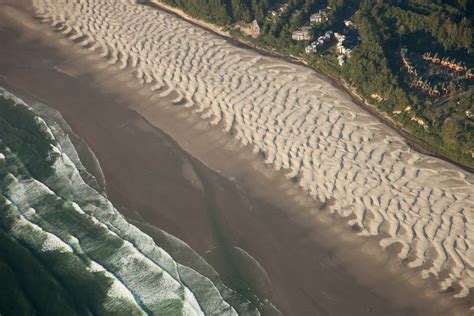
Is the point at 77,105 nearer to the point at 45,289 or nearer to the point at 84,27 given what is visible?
the point at 84,27

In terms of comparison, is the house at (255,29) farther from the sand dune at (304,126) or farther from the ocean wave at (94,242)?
the ocean wave at (94,242)

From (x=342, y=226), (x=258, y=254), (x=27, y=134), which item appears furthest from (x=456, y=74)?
(x=27, y=134)

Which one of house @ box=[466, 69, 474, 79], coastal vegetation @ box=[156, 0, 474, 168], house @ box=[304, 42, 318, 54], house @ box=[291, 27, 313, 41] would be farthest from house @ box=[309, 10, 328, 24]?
house @ box=[466, 69, 474, 79]

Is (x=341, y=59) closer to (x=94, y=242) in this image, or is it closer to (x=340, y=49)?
(x=340, y=49)

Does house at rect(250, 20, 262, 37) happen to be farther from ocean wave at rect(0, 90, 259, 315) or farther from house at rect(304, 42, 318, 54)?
ocean wave at rect(0, 90, 259, 315)

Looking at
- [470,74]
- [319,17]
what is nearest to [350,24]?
[319,17]

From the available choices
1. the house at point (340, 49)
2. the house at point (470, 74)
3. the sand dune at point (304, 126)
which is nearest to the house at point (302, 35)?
the house at point (340, 49)
